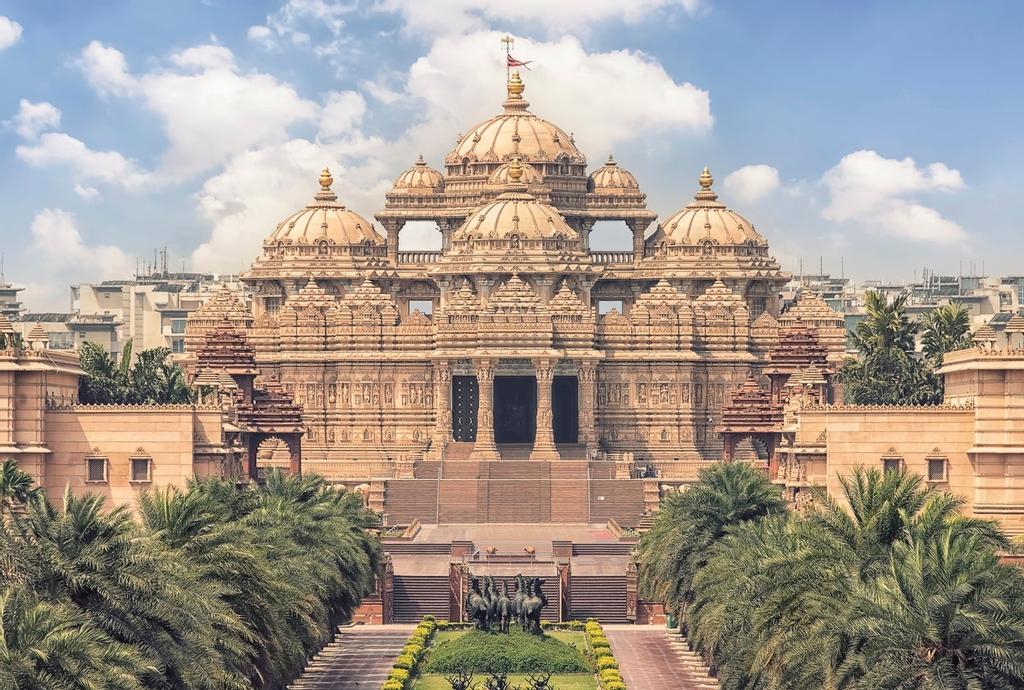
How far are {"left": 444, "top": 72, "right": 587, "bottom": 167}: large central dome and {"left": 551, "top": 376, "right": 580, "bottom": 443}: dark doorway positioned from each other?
16.4 meters

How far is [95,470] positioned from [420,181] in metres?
63.1

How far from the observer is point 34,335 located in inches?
3519

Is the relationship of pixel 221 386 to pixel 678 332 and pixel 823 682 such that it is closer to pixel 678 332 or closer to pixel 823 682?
pixel 678 332

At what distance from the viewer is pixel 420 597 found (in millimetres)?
96688

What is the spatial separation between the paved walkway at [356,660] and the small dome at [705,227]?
186ft

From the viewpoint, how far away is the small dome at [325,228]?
149 meters

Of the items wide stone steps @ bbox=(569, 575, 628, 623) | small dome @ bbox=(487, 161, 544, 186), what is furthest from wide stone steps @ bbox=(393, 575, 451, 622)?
small dome @ bbox=(487, 161, 544, 186)

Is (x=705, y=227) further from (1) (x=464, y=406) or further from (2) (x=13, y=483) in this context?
(2) (x=13, y=483)

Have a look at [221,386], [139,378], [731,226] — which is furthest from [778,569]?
[731,226]

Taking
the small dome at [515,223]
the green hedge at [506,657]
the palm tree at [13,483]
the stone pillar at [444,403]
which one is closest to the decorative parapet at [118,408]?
the palm tree at [13,483]

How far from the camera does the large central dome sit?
149 m

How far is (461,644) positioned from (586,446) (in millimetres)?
47661

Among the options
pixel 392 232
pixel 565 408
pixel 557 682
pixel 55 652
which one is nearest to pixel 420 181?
pixel 392 232

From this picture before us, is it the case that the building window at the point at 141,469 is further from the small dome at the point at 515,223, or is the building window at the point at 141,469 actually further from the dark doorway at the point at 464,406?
the small dome at the point at 515,223
